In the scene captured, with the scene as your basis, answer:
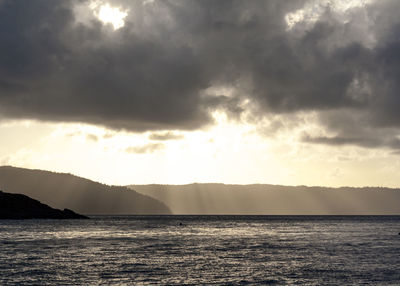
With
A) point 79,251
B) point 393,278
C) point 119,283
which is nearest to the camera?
point 119,283

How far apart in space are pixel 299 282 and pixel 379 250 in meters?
36.8

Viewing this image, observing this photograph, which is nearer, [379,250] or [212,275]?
[212,275]

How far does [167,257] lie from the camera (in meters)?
64.9

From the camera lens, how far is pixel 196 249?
78.8 meters

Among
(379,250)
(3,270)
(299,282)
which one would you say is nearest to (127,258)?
(3,270)

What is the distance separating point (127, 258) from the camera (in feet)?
205

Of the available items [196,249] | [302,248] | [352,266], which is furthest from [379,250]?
[196,249]

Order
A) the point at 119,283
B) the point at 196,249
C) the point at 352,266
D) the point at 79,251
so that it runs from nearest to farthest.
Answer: the point at 119,283 → the point at 352,266 → the point at 79,251 → the point at 196,249

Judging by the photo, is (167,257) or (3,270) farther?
(167,257)

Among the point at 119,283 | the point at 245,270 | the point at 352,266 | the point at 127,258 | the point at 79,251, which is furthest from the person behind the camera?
the point at 79,251

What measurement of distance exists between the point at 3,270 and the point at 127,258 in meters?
16.7

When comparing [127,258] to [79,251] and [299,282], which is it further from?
[299,282]

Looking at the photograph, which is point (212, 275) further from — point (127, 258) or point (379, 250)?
point (379, 250)

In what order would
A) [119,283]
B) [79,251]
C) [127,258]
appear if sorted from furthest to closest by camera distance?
[79,251] → [127,258] → [119,283]
